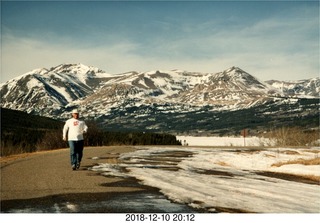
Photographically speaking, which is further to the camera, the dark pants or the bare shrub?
the bare shrub

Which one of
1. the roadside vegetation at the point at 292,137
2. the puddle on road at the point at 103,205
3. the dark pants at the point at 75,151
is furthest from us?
the roadside vegetation at the point at 292,137

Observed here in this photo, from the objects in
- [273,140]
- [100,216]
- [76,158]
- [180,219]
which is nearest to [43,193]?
[100,216]

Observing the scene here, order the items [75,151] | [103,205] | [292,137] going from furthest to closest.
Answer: [292,137] → [75,151] → [103,205]

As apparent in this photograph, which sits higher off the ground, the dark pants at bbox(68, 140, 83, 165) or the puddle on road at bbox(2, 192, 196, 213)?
the dark pants at bbox(68, 140, 83, 165)

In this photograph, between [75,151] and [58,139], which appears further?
[58,139]

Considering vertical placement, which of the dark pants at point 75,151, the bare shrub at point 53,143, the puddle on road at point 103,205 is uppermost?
the bare shrub at point 53,143

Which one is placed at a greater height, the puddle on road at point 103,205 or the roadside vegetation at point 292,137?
the roadside vegetation at point 292,137

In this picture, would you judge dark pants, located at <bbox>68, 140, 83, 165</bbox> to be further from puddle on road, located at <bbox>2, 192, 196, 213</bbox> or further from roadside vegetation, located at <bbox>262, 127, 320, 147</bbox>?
roadside vegetation, located at <bbox>262, 127, 320, 147</bbox>

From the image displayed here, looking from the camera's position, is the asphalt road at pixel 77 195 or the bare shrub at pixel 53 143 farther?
the bare shrub at pixel 53 143

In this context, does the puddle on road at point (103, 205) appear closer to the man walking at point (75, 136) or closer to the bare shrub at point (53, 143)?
the man walking at point (75, 136)

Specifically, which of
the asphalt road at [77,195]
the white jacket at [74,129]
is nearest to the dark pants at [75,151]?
the white jacket at [74,129]

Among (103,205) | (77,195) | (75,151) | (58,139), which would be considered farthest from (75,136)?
(58,139)

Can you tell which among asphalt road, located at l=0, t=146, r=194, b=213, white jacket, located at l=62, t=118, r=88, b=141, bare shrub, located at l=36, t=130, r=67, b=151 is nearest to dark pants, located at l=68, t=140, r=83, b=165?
white jacket, located at l=62, t=118, r=88, b=141

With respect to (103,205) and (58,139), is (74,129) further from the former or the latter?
(58,139)
